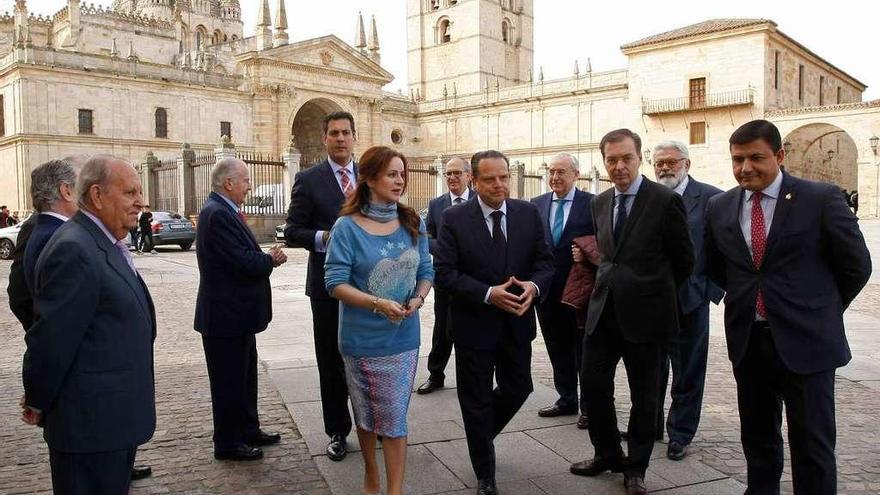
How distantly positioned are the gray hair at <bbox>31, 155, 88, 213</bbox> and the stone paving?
1579 mm

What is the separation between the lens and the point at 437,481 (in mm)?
3826

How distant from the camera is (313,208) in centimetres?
444

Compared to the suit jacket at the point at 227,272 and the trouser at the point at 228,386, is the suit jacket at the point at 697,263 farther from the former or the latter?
the trouser at the point at 228,386

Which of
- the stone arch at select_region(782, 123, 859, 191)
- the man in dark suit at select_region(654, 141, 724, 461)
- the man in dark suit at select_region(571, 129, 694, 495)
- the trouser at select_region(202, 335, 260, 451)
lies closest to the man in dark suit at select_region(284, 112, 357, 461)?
the trouser at select_region(202, 335, 260, 451)

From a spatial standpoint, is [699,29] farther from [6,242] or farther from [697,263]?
[697,263]

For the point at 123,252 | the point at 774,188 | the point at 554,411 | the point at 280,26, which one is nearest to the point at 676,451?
the point at 554,411

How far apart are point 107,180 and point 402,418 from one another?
1.69 m

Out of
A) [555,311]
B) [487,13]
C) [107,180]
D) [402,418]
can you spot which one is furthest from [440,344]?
[487,13]

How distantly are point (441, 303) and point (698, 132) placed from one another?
1398 inches

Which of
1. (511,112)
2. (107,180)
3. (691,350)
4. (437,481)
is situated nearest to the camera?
(107,180)

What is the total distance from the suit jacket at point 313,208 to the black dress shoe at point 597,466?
1.92 m

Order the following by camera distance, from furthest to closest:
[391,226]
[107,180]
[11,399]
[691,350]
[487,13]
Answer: [487,13], [11,399], [691,350], [391,226], [107,180]

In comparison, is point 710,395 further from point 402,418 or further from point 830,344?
point 402,418

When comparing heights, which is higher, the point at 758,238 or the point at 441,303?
the point at 758,238
